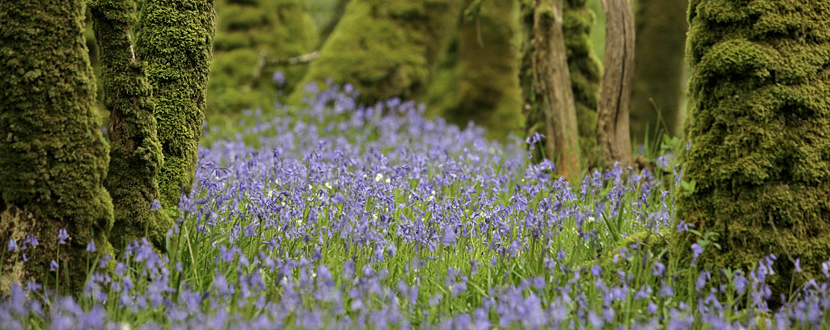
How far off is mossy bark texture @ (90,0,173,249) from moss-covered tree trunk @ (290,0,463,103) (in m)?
6.80

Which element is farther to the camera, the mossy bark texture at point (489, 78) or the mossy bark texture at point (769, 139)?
the mossy bark texture at point (489, 78)

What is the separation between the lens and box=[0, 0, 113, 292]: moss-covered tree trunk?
291cm

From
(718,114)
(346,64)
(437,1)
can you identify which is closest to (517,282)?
(718,114)

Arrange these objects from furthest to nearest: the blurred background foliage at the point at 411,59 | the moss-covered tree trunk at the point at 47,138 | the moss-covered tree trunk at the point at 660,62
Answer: the blurred background foliage at the point at 411,59
the moss-covered tree trunk at the point at 660,62
the moss-covered tree trunk at the point at 47,138

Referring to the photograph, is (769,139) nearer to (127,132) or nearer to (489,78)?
(127,132)

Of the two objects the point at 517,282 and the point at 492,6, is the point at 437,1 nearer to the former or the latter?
the point at 492,6

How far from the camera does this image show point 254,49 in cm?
1147

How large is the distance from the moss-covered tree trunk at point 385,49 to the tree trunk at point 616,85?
4.70 metres

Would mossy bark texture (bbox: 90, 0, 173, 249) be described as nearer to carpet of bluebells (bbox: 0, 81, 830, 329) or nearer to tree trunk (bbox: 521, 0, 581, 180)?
carpet of bluebells (bbox: 0, 81, 830, 329)

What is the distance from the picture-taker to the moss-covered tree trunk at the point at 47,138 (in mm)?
2914

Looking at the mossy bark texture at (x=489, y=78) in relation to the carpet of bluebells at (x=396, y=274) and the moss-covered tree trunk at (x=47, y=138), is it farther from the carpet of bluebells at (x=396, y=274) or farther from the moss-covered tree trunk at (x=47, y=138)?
the moss-covered tree trunk at (x=47, y=138)

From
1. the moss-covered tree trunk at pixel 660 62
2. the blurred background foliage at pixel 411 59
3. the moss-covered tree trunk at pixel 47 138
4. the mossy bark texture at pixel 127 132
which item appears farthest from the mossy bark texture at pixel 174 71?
the moss-covered tree trunk at pixel 660 62

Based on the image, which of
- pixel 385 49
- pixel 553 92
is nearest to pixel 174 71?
pixel 553 92

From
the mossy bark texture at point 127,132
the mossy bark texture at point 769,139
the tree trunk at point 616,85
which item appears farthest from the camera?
the tree trunk at point 616,85
